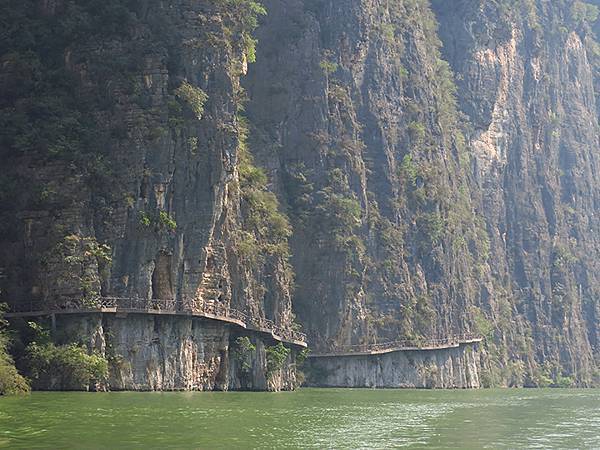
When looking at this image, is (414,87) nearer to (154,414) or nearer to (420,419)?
(420,419)

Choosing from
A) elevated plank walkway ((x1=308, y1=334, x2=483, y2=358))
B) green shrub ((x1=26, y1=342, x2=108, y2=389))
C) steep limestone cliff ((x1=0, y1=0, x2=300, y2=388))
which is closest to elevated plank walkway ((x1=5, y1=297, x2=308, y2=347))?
steep limestone cliff ((x1=0, y1=0, x2=300, y2=388))

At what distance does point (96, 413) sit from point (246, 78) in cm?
5352

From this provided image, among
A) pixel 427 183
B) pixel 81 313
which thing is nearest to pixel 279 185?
pixel 427 183

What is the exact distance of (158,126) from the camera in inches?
2643

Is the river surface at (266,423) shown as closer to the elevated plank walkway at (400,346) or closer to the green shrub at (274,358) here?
the green shrub at (274,358)

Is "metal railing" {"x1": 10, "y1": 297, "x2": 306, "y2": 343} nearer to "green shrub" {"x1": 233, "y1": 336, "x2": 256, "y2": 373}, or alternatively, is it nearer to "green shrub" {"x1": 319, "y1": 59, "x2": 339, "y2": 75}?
"green shrub" {"x1": 233, "y1": 336, "x2": 256, "y2": 373}

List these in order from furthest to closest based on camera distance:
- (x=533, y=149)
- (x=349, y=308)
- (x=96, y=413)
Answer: (x=533, y=149)
(x=349, y=308)
(x=96, y=413)

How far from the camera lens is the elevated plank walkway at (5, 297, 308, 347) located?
59.1 m

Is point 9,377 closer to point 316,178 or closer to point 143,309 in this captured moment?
point 143,309

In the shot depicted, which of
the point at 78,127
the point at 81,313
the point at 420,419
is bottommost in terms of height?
the point at 420,419

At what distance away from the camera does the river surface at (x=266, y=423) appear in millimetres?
36500

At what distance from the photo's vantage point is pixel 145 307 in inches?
2498

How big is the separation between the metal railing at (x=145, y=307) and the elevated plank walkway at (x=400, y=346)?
1113 cm

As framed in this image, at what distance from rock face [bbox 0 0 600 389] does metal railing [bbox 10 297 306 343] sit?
451 millimetres
